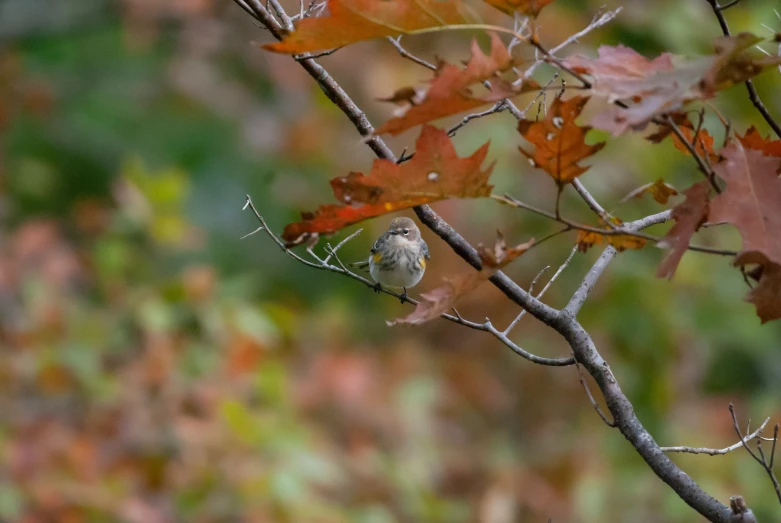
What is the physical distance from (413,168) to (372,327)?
5.98 m

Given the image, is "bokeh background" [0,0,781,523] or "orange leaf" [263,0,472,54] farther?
"bokeh background" [0,0,781,523]

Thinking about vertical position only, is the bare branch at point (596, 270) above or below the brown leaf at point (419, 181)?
below

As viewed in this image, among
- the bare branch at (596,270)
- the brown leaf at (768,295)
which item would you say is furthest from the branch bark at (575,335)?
the brown leaf at (768,295)

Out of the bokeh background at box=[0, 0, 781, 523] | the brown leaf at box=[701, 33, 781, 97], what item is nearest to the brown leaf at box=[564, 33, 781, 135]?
the brown leaf at box=[701, 33, 781, 97]

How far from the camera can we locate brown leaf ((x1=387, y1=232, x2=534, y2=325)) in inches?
47.3

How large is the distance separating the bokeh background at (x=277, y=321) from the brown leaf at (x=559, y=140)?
2736mm

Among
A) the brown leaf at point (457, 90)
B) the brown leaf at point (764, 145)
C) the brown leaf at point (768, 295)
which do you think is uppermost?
the brown leaf at point (457, 90)

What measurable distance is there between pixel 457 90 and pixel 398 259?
6.18 feet

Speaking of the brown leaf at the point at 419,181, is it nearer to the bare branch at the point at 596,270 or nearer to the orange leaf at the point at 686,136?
the orange leaf at the point at 686,136

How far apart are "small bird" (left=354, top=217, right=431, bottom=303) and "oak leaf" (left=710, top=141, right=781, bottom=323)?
1727 millimetres

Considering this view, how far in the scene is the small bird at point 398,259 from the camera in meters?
2.88

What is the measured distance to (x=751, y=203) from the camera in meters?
1.11

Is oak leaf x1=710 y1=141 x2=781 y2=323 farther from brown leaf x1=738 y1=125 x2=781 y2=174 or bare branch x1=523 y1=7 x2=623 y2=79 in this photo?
bare branch x1=523 y1=7 x2=623 y2=79

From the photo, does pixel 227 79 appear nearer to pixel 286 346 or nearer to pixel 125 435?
pixel 286 346
